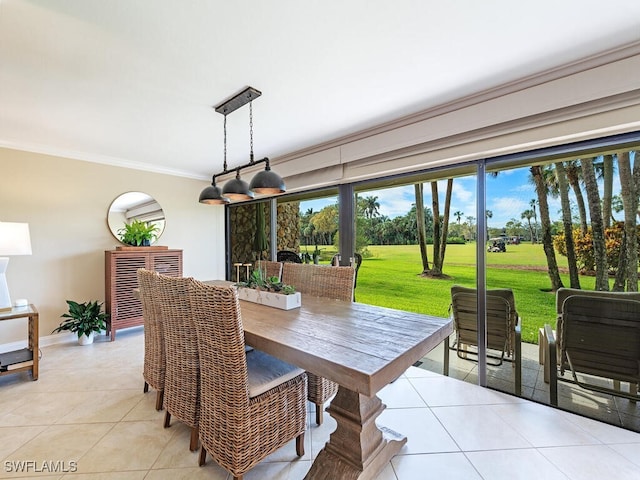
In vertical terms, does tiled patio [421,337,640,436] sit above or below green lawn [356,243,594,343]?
below

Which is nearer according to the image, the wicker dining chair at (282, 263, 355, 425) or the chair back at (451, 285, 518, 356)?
the wicker dining chair at (282, 263, 355, 425)

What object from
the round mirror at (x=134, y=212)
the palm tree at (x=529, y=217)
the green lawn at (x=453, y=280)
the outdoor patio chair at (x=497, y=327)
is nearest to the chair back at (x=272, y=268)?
the green lawn at (x=453, y=280)

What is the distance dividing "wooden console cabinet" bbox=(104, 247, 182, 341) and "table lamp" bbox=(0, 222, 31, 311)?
84 centimetres

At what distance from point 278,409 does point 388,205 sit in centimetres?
225

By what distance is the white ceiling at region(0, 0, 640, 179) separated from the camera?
1396mm

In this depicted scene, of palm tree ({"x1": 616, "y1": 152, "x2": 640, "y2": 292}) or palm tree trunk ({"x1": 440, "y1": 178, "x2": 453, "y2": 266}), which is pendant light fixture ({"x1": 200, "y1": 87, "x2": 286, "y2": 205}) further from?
palm tree ({"x1": 616, "y1": 152, "x2": 640, "y2": 292})

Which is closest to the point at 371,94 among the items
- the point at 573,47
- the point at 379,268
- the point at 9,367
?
the point at 573,47

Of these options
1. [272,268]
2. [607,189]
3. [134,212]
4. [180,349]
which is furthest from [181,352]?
[134,212]

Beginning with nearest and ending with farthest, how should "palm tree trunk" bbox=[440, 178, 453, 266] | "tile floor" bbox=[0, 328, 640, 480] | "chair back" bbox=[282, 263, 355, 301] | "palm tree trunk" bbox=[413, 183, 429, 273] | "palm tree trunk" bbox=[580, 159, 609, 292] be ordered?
"tile floor" bbox=[0, 328, 640, 480] < "palm tree trunk" bbox=[580, 159, 609, 292] < "chair back" bbox=[282, 263, 355, 301] < "palm tree trunk" bbox=[440, 178, 453, 266] < "palm tree trunk" bbox=[413, 183, 429, 273]

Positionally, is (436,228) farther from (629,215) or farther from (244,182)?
(244,182)

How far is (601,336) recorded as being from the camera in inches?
77.9

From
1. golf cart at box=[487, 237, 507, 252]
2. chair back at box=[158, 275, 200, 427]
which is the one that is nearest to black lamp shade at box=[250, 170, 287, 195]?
chair back at box=[158, 275, 200, 427]

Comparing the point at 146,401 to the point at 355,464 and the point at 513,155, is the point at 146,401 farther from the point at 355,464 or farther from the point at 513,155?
the point at 513,155

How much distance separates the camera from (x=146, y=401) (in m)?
2.21
